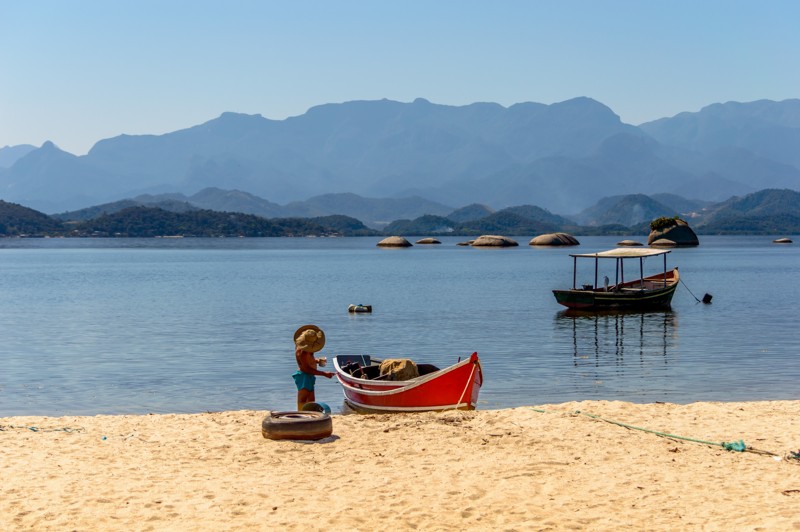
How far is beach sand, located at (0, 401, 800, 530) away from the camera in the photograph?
13.1 m

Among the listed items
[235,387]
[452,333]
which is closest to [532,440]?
[235,387]

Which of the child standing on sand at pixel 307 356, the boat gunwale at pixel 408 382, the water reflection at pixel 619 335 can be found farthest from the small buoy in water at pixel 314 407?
the water reflection at pixel 619 335

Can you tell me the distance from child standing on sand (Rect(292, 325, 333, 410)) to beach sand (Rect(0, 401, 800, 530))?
66.4 inches

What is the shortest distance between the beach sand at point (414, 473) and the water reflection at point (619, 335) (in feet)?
52.3

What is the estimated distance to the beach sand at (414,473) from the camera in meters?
13.1

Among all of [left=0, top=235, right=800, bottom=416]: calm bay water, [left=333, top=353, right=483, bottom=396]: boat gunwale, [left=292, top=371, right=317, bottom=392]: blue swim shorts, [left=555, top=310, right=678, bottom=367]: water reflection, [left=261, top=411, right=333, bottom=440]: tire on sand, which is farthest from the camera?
[left=555, top=310, right=678, bottom=367]: water reflection

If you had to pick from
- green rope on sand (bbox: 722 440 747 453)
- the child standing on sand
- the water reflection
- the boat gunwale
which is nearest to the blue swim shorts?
the child standing on sand

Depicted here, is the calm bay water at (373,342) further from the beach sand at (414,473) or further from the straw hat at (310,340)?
the beach sand at (414,473)

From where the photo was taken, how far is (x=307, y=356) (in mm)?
22453

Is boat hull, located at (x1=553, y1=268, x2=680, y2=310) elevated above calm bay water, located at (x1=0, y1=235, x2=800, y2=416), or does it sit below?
above

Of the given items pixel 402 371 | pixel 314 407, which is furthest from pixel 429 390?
pixel 314 407

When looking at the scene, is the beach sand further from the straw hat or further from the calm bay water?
the calm bay water

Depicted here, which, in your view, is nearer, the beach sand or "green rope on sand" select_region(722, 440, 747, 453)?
the beach sand

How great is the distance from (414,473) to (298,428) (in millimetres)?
3559
